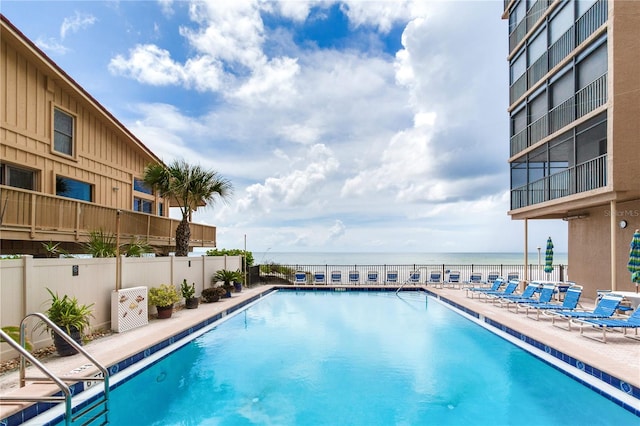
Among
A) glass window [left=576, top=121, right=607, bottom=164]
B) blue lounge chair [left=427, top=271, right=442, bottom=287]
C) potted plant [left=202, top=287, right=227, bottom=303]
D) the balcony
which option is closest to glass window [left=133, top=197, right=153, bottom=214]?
the balcony

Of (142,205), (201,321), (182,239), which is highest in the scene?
(142,205)

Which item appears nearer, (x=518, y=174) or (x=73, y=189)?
(x=73, y=189)

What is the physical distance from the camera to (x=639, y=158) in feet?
34.6

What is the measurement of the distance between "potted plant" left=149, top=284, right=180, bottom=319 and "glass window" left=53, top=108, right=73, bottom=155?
547 cm

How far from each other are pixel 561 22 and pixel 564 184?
5.91 m

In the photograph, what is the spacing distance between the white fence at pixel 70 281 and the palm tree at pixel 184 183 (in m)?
1.42

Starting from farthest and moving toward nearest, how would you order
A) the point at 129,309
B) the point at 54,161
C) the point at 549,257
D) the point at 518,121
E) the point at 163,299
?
the point at 518,121 → the point at 549,257 → the point at 54,161 → the point at 163,299 → the point at 129,309

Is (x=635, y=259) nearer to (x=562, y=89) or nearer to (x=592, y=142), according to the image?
(x=592, y=142)

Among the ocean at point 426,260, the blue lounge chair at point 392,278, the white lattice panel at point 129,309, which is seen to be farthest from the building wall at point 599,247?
the ocean at point 426,260

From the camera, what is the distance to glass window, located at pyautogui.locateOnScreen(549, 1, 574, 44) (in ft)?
43.2

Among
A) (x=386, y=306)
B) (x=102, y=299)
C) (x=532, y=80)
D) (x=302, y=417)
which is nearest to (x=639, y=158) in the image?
(x=532, y=80)

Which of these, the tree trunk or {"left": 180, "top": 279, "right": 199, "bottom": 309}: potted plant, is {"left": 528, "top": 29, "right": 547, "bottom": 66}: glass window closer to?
the tree trunk

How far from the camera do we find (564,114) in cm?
1329

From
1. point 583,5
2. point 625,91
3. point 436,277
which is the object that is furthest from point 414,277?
point 583,5
